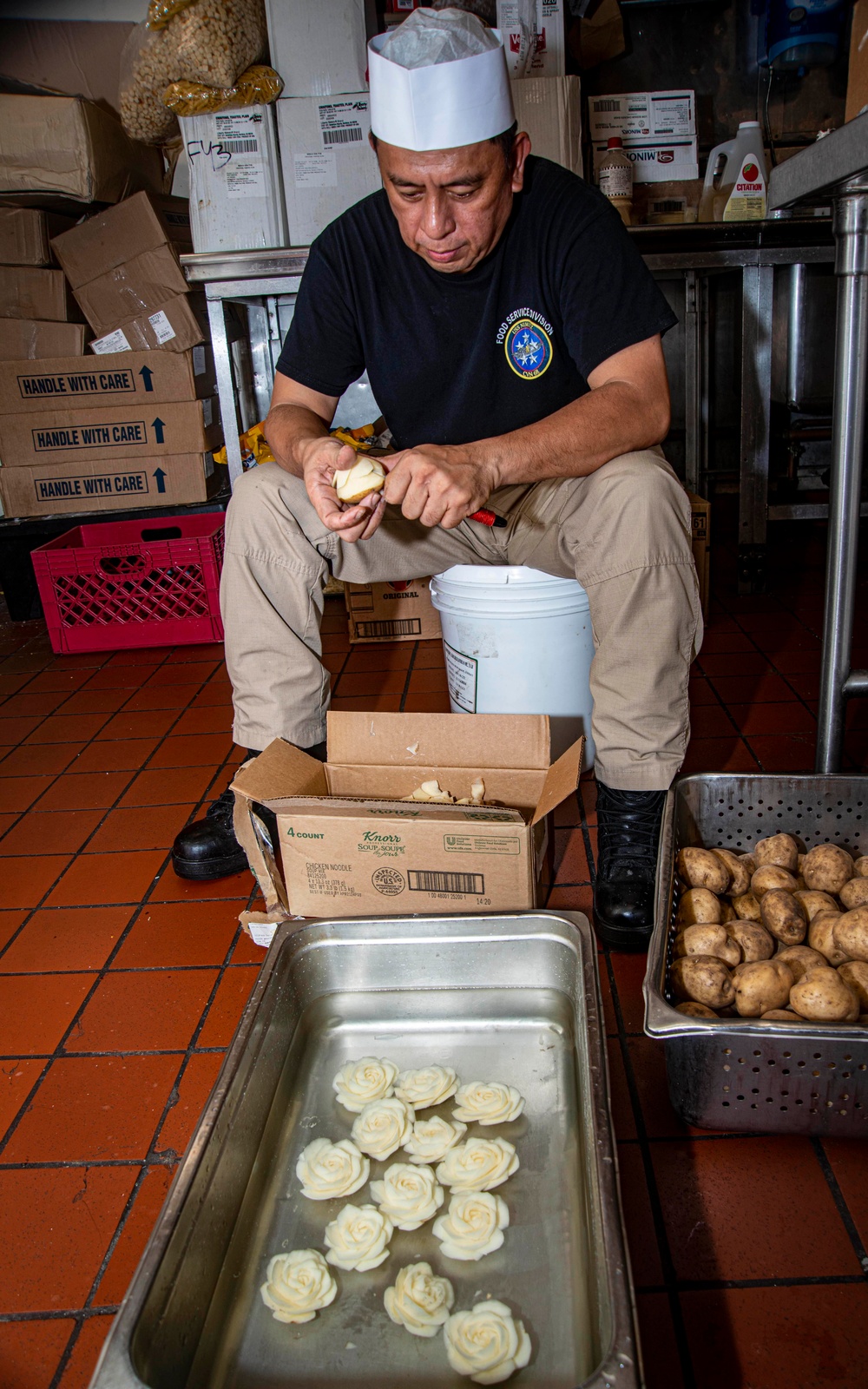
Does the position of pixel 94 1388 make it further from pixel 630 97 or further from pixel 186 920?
pixel 630 97

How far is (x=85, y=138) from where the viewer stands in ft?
9.04

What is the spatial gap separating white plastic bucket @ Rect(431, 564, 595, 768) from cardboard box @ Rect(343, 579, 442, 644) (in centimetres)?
83

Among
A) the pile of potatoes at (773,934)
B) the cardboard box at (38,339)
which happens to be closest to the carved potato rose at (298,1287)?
the pile of potatoes at (773,934)

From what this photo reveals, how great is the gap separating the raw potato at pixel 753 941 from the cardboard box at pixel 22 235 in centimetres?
287

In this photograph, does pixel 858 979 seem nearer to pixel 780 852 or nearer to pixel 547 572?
pixel 780 852

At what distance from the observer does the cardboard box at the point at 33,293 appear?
2.90m

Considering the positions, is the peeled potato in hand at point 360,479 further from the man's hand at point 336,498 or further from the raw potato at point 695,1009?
the raw potato at point 695,1009

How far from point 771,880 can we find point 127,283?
8.77 feet

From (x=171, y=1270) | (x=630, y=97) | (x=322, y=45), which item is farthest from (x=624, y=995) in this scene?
(x=630, y=97)

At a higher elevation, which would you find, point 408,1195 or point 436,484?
point 436,484

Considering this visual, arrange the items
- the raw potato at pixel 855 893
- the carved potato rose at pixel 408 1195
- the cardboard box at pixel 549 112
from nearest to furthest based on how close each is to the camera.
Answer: the carved potato rose at pixel 408 1195
the raw potato at pixel 855 893
the cardboard box at pixel 549 112

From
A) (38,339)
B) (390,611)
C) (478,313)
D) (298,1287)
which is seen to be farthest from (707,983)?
(38,339)

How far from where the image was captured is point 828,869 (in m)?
1.16

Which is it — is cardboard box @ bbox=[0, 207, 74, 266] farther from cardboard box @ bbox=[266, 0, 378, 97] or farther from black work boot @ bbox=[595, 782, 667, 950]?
black work boot @ bbox=[595, 782, 667, 950]
